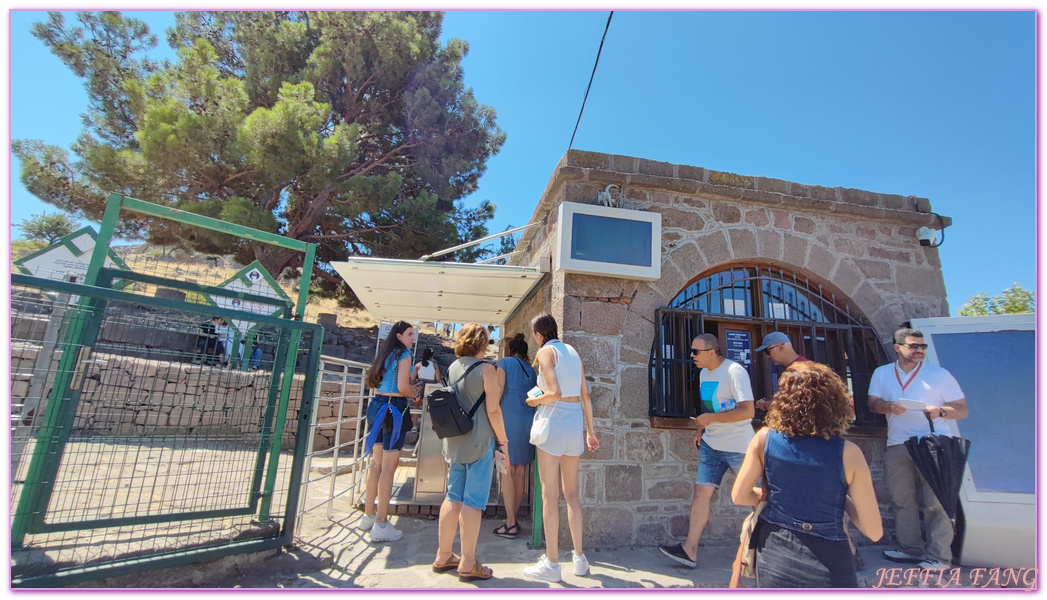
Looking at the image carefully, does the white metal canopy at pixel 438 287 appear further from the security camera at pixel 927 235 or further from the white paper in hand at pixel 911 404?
the security camera at pixel 927 235

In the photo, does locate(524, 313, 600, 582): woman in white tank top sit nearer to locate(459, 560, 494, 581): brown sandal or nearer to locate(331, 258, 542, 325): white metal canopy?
locate(459, 560, 494, 581): brown sandal

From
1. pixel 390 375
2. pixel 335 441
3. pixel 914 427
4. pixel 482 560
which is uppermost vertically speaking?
pixel 390 375

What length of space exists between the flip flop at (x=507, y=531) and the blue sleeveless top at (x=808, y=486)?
2.12 m

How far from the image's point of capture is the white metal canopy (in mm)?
3893

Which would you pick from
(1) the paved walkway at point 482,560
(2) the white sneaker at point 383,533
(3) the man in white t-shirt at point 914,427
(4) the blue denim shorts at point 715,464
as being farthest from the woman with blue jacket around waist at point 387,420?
(3) the man in white t-shirt at point 914,427

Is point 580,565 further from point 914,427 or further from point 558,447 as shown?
point 914,427

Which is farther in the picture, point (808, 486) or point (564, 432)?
point (564, 432)

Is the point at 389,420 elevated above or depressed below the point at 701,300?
below

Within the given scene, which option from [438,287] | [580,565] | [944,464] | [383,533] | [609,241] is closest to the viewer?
[580,565]

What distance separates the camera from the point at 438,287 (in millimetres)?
4512

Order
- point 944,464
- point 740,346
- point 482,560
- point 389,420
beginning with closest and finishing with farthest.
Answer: point 482,560 < point 944,464 < point 389,420 < point 740,346

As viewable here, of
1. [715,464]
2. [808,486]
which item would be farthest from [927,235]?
[808,486]

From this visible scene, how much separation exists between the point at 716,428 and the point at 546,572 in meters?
1.36

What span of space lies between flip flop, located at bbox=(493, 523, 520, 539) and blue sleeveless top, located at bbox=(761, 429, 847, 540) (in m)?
2.12
